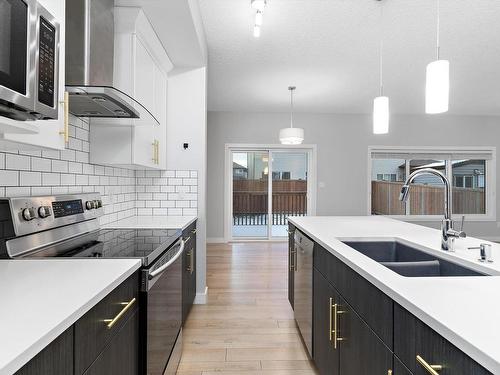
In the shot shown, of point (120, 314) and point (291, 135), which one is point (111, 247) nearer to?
point (120, 314)

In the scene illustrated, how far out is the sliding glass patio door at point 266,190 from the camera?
6.32 metres

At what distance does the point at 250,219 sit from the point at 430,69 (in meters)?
5.04

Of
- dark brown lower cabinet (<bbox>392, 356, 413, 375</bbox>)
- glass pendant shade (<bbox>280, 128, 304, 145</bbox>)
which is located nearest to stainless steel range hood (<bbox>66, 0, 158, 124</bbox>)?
dark brown lower cabinet (<bbox>392, 356, 413, 375</bbox>)

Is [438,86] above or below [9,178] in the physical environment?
above

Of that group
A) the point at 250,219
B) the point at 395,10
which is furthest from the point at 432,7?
the point at 250,219

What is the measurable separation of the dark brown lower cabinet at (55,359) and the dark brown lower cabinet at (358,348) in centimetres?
87

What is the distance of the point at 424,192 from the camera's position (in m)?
6.57

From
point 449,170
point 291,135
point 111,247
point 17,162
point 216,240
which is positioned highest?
point 291,135

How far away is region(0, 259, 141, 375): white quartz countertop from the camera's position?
58 centimetres

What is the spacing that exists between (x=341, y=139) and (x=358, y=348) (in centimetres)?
561

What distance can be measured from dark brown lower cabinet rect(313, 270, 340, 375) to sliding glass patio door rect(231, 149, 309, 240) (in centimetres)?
449

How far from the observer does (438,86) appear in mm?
1552

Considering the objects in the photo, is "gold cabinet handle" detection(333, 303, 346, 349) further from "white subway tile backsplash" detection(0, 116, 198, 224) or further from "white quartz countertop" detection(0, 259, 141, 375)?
"white subway tile backsplash" detection(0, 116, 198, 224)

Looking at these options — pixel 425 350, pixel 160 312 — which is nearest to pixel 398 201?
pixel 160 312
